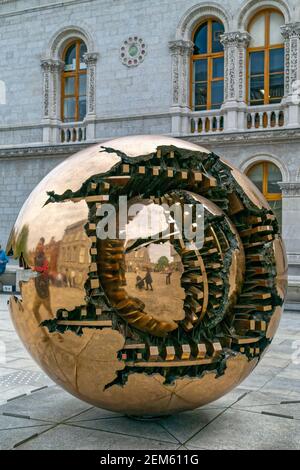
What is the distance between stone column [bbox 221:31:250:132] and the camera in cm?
1738

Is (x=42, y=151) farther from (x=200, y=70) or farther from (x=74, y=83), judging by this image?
(x=200, y=70)

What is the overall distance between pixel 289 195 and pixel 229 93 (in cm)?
360

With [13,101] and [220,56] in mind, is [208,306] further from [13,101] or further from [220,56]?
[13,101]

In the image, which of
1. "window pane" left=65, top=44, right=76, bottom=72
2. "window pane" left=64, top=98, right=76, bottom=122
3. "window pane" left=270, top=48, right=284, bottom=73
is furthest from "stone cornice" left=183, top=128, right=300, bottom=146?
"window pane" left=65, top=44, right=76, bottom=72

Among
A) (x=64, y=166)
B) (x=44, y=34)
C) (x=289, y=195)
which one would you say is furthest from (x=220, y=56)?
(x=64, y=166)

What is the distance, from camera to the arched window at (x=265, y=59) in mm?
17406

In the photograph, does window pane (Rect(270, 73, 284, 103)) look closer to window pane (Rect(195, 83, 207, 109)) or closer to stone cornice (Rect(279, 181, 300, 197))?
window pane (Rect(195, 83, 207, 109))

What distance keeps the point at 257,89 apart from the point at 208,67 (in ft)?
5.71

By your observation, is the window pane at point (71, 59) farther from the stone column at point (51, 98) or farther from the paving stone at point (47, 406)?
the paving stone at point (47, 406)

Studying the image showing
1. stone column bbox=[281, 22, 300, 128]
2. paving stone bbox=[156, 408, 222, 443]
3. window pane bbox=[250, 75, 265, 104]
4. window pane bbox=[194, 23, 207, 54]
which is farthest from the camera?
window pane bbox=[194, 23, 207, 54]

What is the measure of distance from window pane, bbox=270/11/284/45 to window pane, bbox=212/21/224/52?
5.09 feet

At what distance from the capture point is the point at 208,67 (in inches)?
724

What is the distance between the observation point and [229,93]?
691 inches

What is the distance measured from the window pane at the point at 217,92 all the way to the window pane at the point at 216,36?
3.38ft
